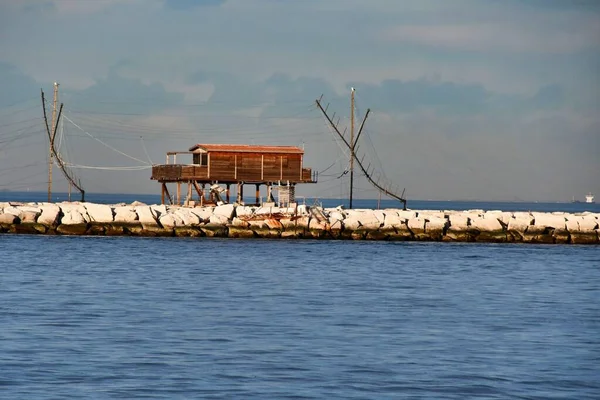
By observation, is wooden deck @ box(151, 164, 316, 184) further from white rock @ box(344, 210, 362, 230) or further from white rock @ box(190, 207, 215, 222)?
white rock @ box(344, 210, 362, 230)

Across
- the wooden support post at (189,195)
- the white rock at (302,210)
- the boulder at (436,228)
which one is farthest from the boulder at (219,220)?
the wooden support post at (189,195)

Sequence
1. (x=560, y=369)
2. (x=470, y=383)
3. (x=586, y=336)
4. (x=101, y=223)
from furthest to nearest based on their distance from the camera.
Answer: (x=101, y=223) < (x=586, y=336) < (x=560, y=369) < (x=470, y=383)

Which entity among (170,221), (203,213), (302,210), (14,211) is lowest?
(170,221)

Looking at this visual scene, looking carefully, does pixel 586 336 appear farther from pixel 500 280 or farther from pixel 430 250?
pixel 430 250

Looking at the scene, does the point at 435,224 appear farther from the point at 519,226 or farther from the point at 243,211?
the point at 243,211

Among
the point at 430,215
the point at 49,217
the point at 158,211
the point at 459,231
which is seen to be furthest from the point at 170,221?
the point at 459,231

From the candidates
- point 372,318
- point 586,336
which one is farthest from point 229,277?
point 586,336

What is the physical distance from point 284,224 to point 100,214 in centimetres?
1020

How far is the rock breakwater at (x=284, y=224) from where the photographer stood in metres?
58.2

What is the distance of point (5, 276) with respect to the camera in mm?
34688

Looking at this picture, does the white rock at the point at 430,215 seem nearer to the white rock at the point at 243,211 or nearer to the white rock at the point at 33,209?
the white rock at the point at 243,211

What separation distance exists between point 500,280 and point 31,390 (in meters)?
23.7

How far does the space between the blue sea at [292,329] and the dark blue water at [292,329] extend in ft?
0.17

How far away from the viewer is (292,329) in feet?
75.2
